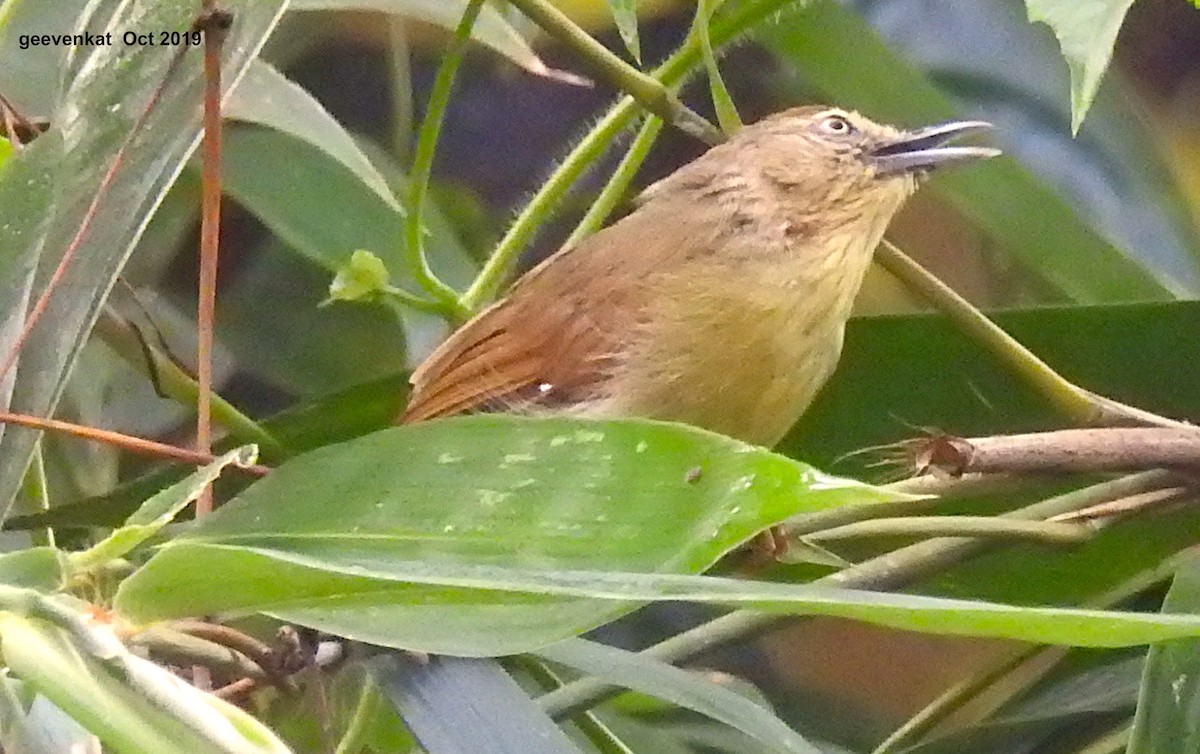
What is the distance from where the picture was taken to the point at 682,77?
96 centimetres

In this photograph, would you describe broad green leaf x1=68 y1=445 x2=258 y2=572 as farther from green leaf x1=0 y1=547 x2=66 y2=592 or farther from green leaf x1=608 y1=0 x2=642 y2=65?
green leaf x1=608 y1=0 x2=642 y2=65

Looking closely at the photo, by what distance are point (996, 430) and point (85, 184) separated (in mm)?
623

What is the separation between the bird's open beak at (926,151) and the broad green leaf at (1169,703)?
1.42ft

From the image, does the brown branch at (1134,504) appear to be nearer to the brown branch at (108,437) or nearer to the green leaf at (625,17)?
the green leaf at (625,17)

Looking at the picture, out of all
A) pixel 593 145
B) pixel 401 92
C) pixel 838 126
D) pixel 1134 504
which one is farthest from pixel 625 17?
pixel 401 92

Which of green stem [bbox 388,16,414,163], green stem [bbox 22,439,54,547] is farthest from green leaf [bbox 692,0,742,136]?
green stem [bbox 388,16,414,163]

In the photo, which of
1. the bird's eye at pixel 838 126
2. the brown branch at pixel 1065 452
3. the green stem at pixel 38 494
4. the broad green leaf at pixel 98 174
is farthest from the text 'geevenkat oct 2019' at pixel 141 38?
the bird's eye at pixel 838 126

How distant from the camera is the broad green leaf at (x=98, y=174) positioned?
65 cm

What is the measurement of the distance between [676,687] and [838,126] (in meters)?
0.60

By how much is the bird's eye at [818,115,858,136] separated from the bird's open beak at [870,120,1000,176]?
0.11 ft

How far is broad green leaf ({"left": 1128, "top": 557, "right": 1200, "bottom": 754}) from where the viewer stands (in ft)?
2.17

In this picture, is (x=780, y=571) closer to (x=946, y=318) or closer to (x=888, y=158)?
(x=946, y=318)

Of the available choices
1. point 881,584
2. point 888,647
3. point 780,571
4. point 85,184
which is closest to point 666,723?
point 780,571

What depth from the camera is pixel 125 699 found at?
42 centimetres
